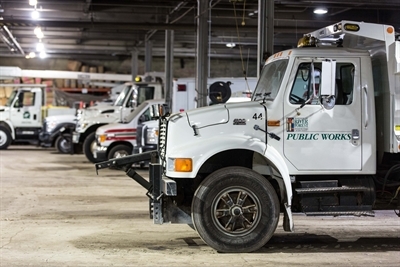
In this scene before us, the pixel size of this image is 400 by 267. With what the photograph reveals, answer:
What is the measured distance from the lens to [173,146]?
8.11m

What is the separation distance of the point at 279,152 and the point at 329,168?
2.17ft

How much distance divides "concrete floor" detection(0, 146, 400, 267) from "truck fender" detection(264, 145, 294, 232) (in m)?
0.53

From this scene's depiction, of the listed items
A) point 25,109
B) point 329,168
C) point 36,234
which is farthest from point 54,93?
point 329,168

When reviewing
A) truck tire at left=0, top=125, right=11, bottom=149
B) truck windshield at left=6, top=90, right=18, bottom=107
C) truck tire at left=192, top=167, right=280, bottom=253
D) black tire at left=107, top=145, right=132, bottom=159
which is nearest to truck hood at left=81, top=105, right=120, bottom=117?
black tire at left=107, top=145, right=132, bottom=159

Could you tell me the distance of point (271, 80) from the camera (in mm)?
8672

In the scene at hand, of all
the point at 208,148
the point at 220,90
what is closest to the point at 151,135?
the point at 220,90

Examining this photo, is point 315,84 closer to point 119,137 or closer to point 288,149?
point 288,149

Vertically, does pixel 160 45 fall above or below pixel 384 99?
above

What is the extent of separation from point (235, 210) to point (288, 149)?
3.27ft

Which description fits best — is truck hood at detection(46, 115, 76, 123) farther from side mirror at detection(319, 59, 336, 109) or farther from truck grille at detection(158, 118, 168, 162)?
side mirror at detection(319, 59, 336, 109)

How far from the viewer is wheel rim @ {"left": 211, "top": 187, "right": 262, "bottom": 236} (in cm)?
799

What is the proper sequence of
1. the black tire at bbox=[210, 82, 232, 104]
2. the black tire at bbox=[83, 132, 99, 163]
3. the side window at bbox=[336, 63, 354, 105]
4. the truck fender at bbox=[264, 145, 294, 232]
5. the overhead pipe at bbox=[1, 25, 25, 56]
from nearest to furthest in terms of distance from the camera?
1. the truck fender at bbox=[264, 145, 294, 232]
2. the side window at bbox=[336, 63, 354, 105]
3. the black tire at bbox=[210, 82, 232, 104]
4. the black tire at bbox=[83, 132, 99, 163]
5. the overhead pipe at bbox=[1, 25, 25, 56]

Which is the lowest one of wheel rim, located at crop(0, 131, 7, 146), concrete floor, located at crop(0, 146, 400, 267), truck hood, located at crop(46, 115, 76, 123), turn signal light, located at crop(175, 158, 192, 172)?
concrete floor, located at crop(0, 146, 400, 267)

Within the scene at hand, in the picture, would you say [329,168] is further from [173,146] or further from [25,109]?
[25,109]
